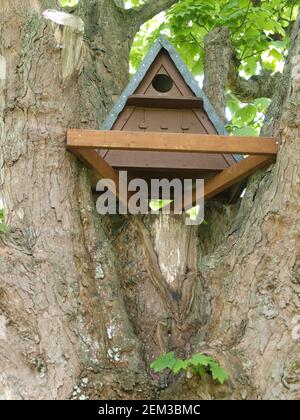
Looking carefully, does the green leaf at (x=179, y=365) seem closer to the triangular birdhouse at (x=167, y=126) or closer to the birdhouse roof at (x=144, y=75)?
the triangular birdhouse at (x=167, y=126)

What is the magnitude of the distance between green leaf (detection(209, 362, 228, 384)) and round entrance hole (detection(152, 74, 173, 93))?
5.67ft

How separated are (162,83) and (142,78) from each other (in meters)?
0.25

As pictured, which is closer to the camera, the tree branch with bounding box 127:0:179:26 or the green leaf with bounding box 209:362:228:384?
the green leaf with bounding box 209:362:228:384

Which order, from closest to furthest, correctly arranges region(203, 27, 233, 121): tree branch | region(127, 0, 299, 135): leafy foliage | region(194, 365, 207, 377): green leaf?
region(194, 365, 207, 377): green leaf, region(203, 27, 233, 121): tree branch, region(127, 0, 299, 135): leafy foliage

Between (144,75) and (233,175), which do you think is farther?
(144,75)

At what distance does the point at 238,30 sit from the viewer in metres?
5.30

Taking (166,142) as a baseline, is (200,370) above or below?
below

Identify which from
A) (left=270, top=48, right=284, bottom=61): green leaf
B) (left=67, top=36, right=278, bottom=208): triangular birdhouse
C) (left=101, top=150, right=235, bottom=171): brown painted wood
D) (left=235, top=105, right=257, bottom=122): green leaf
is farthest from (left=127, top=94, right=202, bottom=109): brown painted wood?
(left=270, top=48, right=284, bottom=61): green leaf

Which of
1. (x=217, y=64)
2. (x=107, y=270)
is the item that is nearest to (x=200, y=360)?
(x=107, y=270)

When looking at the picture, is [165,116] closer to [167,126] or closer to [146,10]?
[167,126]

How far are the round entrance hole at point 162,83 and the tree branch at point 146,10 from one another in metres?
1.41

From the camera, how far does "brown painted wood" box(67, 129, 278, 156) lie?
344 centimetres

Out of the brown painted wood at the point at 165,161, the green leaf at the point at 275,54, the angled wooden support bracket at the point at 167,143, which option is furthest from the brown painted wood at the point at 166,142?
the green leaf at the point at 275,54

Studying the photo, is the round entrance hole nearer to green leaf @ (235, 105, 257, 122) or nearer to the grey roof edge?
the grey roof edge
